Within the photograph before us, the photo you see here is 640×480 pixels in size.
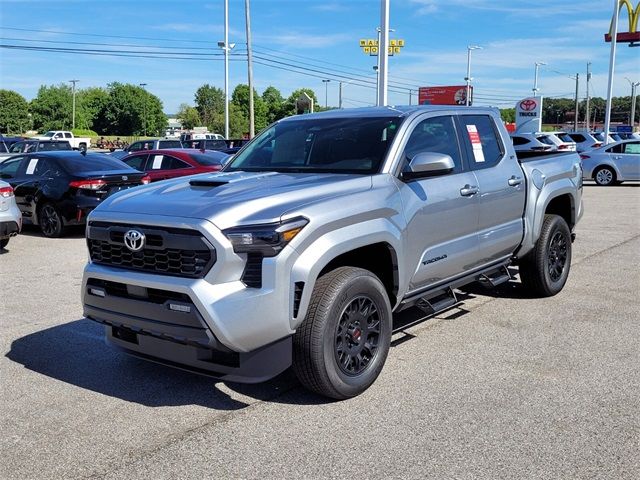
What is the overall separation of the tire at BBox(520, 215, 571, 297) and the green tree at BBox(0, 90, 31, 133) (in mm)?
112365

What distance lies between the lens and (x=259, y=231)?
3742 millimetres

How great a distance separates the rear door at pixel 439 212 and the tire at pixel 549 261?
149 centimetres

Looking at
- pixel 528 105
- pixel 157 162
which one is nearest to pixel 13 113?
pixel 528 105

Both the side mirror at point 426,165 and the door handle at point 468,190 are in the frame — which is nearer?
the side mirror at point 426,165

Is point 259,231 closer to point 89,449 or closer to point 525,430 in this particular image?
point 89,449

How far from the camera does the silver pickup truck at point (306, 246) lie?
373cm

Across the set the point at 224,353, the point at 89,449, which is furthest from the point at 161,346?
the point at 89,449

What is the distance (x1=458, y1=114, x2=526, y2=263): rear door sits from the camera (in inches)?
221

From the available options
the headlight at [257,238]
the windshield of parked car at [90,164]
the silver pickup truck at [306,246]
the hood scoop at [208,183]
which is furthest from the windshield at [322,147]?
the windshield of parked car at [90,164]

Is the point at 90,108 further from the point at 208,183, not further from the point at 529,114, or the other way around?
the point at 208,183

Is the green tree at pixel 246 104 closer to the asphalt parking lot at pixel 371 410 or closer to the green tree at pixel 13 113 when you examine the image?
the green tree at pixel 13 113

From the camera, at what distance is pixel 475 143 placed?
576 centimetres

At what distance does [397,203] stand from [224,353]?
1.62 meters

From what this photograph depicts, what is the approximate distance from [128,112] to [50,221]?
111836 mm
